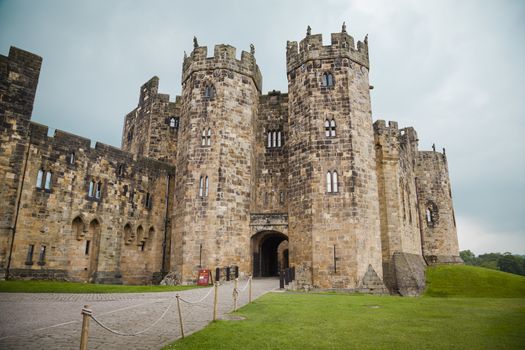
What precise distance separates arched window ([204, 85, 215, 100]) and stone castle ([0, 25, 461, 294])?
0.26 ft

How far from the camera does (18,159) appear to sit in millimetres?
20703

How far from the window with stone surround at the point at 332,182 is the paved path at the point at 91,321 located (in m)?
11.1

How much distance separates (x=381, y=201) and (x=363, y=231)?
479 cm

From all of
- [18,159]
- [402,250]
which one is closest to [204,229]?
[18,159]

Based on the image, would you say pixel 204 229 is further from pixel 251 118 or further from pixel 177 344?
pixel 177 344

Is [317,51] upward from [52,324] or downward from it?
upward

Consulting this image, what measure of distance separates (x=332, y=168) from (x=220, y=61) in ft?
37.8

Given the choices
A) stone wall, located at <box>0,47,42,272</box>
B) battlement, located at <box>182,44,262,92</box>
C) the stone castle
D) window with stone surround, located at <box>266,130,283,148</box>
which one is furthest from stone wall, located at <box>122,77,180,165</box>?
stone wall, located at <box>0,47,42,272</box>

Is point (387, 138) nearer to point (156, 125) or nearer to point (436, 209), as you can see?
point (436, 209)

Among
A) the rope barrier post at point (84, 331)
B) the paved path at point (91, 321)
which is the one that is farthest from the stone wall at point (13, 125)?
the rope barrier post at point (84, 331)

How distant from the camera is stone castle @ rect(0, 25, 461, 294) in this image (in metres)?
21.7

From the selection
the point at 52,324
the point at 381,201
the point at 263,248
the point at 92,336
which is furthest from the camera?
the point at 263,248

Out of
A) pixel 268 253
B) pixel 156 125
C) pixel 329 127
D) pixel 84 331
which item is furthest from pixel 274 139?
pixel 84 331

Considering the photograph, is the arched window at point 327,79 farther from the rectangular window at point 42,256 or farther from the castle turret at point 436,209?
the rectangular window at point 42,256
